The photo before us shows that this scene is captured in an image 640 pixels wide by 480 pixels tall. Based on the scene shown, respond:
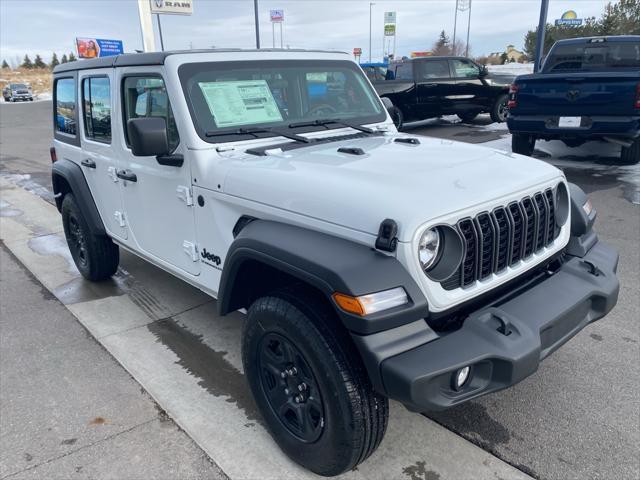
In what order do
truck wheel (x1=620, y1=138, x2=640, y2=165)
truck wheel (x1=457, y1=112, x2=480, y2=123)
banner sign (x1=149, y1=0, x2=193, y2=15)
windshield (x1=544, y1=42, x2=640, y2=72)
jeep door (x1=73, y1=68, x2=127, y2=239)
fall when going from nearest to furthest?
jeep door (x1=73, y1=68, x2=127, y2=239), windshield (x1=544, y1=42, x2=640, y2=72), truck wheel (x1=620, y1=138, x2=640, y2=165), truck wheel (x1=457, y1=112, x2=480, y2=123), banner sign (x1=149, y1=0, x2=193, y2=15)

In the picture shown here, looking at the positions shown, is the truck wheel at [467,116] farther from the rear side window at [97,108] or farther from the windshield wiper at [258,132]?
the windshield wiper at [258,132]

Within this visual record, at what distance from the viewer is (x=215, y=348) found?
3.57 m

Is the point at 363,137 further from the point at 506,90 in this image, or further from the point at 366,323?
the point at 506,90

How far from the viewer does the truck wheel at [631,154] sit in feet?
27.3

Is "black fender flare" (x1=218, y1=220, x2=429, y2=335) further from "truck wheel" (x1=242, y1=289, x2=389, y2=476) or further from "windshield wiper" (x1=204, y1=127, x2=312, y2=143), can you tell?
"windshield wiper" (x1=204, y1=127, x2=312, y2=143)

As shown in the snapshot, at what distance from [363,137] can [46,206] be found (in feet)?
20.9

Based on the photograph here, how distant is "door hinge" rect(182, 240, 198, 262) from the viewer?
3.07 meters

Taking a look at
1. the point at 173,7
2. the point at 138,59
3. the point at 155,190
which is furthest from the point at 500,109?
the point at 173,7

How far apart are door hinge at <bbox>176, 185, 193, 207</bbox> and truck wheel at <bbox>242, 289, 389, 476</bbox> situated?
89cm

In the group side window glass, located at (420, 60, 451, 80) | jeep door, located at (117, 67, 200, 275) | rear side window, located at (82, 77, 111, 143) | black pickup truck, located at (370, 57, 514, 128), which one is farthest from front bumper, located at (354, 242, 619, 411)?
side window glass, located at (420, 60, 451, 80)

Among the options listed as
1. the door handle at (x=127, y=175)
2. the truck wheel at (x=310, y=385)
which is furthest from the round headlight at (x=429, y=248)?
the door handle at (x=127, y=175)

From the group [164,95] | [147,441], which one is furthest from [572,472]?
[164,95]

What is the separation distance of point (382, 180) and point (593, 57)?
7655 millimetres

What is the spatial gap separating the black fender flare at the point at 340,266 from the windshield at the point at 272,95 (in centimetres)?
96
